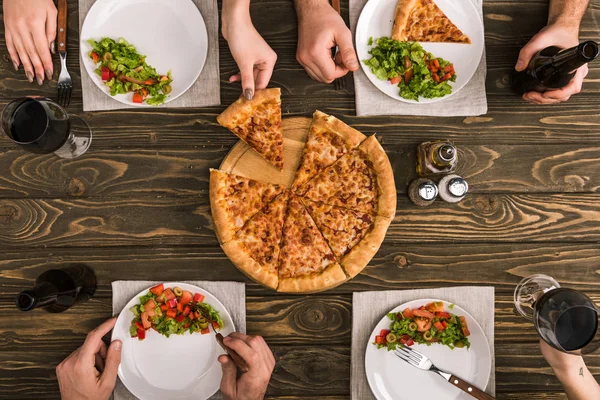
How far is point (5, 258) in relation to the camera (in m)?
3.02

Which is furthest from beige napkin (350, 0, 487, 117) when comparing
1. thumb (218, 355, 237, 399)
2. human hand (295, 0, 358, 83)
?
thumb (218, 355, 237, 399)

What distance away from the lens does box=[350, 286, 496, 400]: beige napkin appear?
298cm

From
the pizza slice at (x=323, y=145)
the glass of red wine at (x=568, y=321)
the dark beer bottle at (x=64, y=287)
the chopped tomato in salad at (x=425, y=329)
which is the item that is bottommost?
the chopped tomato in salad at (x=425, y=329)

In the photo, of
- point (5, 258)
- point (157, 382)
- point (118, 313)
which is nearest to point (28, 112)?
point (5, 258)

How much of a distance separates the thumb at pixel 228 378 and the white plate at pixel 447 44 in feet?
6.74

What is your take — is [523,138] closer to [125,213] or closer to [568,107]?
[568,107]

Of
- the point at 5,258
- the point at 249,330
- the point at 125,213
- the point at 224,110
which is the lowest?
the point at 249,330

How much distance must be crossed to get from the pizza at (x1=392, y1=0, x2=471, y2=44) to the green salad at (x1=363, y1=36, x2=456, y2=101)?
11 cm

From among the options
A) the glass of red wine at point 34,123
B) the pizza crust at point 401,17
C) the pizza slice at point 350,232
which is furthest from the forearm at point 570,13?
the glass of red wine at point 34,123

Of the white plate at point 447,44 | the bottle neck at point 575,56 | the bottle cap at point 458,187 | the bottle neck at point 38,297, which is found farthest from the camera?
the white plate at point 447,44

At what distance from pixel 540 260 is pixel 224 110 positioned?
2448mm

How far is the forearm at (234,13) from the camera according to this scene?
109 inches

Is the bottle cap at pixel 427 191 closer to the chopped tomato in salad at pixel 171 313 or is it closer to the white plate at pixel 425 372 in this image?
the white plate at pixel 425 372

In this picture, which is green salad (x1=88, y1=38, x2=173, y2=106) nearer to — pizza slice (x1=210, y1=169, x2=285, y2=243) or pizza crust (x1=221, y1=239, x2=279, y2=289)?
pizza slice (x1=210, y1=169, x2=285, y2=243)
